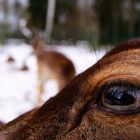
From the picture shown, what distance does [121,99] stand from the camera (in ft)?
6.04

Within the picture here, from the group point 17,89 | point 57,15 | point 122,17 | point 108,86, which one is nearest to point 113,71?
point 108,86

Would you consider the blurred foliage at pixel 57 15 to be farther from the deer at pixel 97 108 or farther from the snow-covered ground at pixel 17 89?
the deer at pixel 97 108

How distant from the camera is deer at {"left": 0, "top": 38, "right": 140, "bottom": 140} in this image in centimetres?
178

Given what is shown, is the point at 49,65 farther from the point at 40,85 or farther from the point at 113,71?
the point at 113,71

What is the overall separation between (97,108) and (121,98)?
0.11 meters

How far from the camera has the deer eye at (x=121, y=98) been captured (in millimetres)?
1784

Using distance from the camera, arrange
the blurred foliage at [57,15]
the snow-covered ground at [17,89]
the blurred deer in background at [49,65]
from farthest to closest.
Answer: the blurred foliage at [57,15] → the blurred deer in background at [49,65] → the snow-covered ground at [17,89]

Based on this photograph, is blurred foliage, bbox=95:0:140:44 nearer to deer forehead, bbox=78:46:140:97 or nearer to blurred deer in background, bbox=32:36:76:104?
blurred deer in background, bbox=32:36:76:104

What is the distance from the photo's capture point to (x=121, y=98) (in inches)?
72.4

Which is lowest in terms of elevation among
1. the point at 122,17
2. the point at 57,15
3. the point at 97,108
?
the point at 57,15

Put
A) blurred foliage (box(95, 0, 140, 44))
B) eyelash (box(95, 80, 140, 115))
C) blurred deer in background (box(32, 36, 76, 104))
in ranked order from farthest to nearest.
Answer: blurred foliage (box(95, 0, 140, 44))
blurred deer in background (box(32, 36, 76, 104))
eyelash (box(95, 80, 140, 115))

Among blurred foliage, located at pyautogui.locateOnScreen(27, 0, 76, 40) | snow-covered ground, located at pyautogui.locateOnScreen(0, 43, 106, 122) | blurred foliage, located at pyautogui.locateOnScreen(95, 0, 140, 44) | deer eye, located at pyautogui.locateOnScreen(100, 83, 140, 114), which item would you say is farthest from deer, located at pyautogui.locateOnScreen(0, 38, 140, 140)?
blurred foliage, located at pyautogui.locateOnScreen(27, 0, 76, 40)

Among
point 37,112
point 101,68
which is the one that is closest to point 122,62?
point 101,68

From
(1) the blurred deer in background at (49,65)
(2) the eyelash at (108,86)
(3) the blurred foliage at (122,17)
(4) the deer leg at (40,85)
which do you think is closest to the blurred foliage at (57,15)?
(3) the blurred foliage at (122,17)
